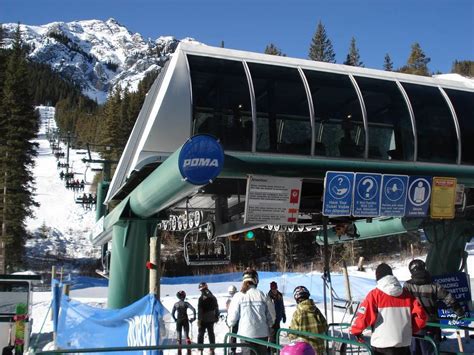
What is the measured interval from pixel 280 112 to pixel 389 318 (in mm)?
5621

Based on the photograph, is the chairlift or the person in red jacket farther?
the chairlift

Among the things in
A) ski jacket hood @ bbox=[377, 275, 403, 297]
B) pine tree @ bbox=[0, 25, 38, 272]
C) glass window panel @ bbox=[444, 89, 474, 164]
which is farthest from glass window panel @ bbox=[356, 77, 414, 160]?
pine tree @ bbox=[0, 25, 38, 272]

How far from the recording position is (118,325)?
8.20m

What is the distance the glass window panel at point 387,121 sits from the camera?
11.3m

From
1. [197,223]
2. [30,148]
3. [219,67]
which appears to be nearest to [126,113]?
[30,148]

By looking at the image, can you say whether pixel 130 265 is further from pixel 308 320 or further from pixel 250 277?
pixel 308 320

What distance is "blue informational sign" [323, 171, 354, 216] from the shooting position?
1027 cm

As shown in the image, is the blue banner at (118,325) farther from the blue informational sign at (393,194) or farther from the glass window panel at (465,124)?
the glass window panel at (465,124)

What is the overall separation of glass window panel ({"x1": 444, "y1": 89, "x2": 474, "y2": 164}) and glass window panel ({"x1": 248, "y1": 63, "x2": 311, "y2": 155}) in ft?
12.2

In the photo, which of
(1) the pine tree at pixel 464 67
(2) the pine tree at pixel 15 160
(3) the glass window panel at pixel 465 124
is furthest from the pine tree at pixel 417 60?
(3) the glass window panel at pixel 465 124

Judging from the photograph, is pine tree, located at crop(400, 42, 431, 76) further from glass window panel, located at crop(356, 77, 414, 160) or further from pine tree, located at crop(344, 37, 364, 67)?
glass window panel, located at crop(356, 77, 414, 160)

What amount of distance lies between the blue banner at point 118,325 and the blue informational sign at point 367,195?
15.7 feet

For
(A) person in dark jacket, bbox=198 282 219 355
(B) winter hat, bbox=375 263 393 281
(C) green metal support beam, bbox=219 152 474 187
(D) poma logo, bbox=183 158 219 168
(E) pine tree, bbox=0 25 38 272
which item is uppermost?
(E) pine tree, bbox=0 25 38 272

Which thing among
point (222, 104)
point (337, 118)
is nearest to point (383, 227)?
point (337, 118)
